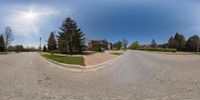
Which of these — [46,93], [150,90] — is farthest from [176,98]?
[46,93]

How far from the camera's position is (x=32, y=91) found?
855 centimetres

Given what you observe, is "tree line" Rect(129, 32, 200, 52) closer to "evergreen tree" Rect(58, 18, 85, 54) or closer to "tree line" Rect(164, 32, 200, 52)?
"tree line" Rect(164, 32, 200, 52)

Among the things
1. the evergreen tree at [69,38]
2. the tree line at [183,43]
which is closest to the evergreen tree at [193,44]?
the tree line at [183,43]

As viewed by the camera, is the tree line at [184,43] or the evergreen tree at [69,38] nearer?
the evergreen tree at [69,38]

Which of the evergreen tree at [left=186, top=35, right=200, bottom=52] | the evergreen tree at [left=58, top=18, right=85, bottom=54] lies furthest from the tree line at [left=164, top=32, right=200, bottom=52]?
the evergreen tree at [left=58, top=18, right=85, bottom=54]

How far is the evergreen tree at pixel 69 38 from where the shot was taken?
32188 millimetres

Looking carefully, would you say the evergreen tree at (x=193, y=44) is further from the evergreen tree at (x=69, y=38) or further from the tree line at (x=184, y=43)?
the evergreen tree at (x=69, y=38)

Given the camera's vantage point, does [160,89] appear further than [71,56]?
No

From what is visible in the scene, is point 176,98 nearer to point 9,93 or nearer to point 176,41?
point 9,93

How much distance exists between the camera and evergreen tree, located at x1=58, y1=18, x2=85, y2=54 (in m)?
32.2

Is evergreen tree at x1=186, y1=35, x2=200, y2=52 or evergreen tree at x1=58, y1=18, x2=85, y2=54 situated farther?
evergreen tree at x1=186, y1=35, x2=200, y2=52

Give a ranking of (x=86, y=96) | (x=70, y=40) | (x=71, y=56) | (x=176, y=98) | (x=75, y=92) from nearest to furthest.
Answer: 1. (x=176, y=98)
2. (x=86, y=96)
3. (x=75, y=92)
4. (x=71, y=56)
5. (x=70, y=40)

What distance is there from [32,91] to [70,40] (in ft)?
85.4

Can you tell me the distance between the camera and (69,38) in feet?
111
